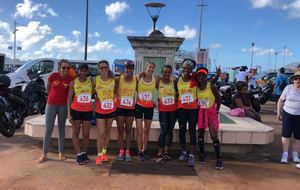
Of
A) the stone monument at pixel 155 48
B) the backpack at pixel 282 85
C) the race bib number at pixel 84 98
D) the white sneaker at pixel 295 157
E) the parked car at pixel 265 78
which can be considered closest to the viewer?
the race bib number at pixel 84 98

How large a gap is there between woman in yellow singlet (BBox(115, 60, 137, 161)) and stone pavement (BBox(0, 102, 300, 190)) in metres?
0.63

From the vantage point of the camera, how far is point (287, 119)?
7.09m

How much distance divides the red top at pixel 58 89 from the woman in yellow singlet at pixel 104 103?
476 millimetres

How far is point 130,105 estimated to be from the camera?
21.7 ft

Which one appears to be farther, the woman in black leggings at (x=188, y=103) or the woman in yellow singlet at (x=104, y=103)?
the woman in black leggings at (x=188, y=103)

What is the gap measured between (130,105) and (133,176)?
48.6 inches

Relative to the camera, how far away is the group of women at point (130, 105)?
21.4ft

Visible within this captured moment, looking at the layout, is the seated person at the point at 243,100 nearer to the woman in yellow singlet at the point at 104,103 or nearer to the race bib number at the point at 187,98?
the race bib number at the point at 187,98

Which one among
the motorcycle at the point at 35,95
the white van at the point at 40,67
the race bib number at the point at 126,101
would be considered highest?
the white van at the point at 40,67

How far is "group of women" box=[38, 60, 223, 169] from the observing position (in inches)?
256

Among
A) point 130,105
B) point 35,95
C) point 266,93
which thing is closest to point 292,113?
point 130,105

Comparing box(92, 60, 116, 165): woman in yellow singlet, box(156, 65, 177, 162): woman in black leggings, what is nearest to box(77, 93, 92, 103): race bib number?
box(92, 60, 116, 165): woman in yellow singlet

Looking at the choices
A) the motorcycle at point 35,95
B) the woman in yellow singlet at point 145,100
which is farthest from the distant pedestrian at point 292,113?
the motorcycle at point 35,95

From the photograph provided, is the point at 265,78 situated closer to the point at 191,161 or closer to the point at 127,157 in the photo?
the point at 191,161
